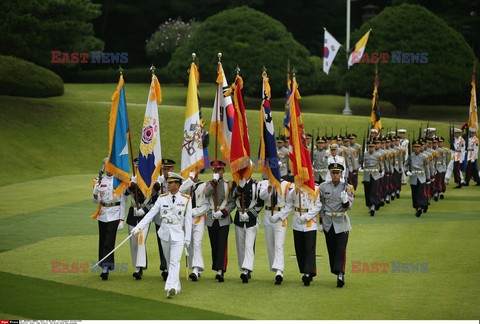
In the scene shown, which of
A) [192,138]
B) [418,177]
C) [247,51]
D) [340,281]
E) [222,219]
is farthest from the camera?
[247,51]

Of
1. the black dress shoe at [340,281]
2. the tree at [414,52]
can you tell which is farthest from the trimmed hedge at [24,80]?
the black dress shoe at [340,281]

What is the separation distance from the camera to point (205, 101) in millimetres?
52500

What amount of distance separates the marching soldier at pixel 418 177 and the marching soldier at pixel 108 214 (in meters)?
10.5

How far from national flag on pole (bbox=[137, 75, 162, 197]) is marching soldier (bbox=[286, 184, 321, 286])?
2.42 metres

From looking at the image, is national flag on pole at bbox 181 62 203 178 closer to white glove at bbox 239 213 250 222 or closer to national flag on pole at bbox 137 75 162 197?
national flag on pole at bbox 137 75 162 197

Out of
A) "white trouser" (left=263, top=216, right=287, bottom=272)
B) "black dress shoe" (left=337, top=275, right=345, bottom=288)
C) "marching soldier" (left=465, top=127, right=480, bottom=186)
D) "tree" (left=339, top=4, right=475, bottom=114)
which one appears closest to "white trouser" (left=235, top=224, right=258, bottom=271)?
"white trouser" (left=263, top=216, right=287, bottom=272)

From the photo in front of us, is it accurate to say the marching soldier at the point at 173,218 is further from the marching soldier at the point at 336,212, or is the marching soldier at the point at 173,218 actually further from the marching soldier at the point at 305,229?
the marching soldier at the point at 336,212

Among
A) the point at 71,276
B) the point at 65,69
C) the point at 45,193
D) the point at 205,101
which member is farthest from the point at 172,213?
the point at 65,69

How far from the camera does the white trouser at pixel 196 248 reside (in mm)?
16188

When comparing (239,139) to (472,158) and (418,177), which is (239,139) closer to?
(418,177)

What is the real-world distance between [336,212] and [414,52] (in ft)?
109

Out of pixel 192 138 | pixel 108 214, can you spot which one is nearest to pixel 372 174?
pixel 192 138

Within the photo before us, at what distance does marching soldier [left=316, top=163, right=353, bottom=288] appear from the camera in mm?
15734

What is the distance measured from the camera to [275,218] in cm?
1612
